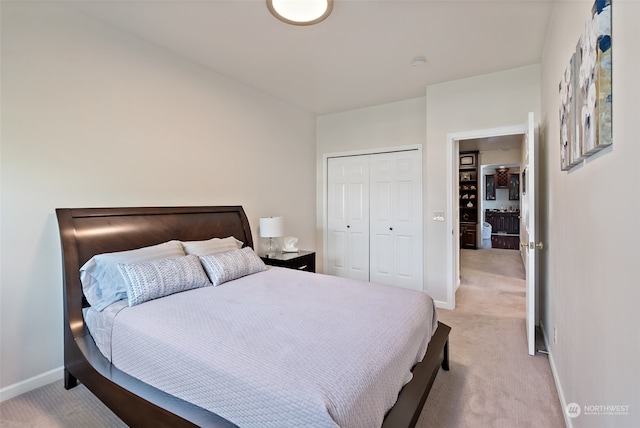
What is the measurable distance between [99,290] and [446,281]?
134 inches

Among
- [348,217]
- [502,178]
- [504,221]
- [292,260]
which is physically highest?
[502,178]

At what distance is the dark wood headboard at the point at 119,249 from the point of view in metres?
1.43

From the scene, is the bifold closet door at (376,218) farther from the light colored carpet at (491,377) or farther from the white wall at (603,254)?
the white wall at (603,254)

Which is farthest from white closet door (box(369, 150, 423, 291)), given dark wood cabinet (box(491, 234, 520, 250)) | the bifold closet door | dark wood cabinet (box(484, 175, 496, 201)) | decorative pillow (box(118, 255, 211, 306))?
A: dark wood cabinet (box(484, 175, 496, 201))

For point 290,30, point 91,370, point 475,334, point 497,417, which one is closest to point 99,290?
point 91,370

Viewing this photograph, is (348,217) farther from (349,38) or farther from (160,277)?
(160,277)

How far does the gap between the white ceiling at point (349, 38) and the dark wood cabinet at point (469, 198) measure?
5.26 meters

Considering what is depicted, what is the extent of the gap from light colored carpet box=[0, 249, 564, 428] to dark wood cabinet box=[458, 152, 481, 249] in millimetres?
5447

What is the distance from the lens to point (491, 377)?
2189mm

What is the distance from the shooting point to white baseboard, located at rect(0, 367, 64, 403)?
1963 millimetres

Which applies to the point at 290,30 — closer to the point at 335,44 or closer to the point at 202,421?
the point at 335,44

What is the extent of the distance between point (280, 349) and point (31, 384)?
199 centimetres

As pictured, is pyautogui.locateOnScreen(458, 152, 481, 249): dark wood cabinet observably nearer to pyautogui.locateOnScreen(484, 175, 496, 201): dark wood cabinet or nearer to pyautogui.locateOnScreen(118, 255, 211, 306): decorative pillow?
pyautogui.locateOnScreen(484, 175, 496, 201): dark wood cabinet

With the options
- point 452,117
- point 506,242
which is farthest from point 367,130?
point 506,242
